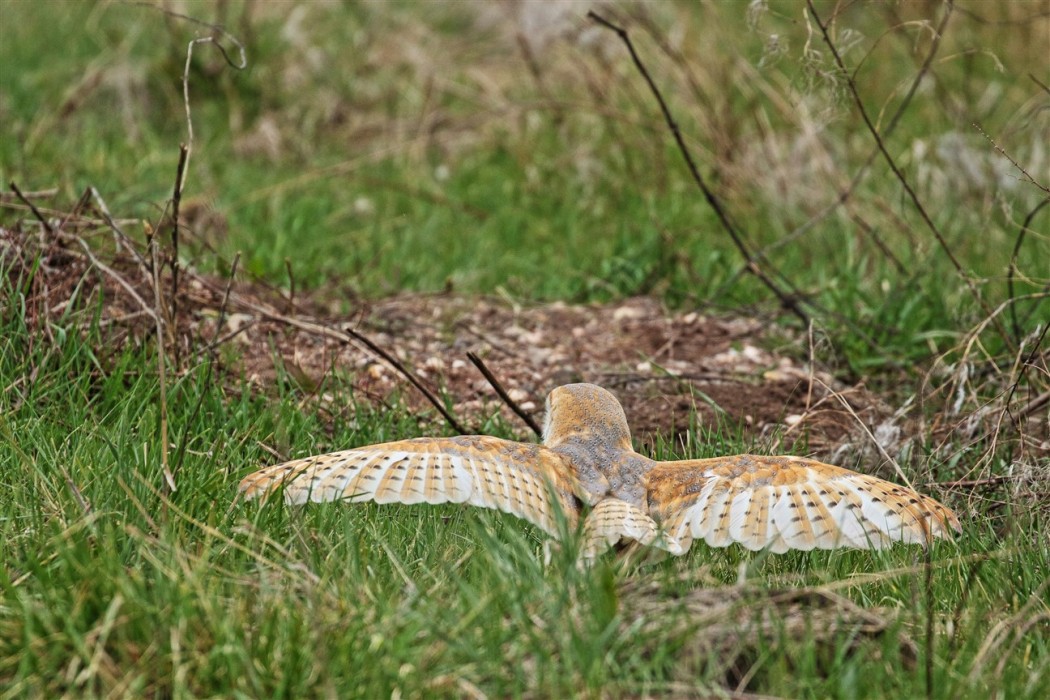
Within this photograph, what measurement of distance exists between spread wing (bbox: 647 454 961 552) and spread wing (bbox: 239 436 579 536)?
329 millimetres

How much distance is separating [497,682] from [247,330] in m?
3.08

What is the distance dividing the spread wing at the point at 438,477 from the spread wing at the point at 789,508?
12.9 inches

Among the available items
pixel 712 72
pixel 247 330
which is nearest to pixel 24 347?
pixel 247 330

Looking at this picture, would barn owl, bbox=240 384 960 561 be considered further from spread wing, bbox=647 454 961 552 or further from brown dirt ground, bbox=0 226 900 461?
brown dirt ground, bbox=0 226 900 461

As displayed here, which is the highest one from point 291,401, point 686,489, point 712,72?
point 712,72

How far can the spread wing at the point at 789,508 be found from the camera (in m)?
3.59

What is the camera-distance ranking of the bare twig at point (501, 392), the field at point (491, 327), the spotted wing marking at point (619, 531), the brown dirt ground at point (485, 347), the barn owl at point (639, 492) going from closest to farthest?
1. the field at point (491, 327)
2. the spotted wing marking at point (619, 531)
3. the barn owl at point (639, 492)
4. the bare twig at point (501, 392)
5. the brown dirt ground at point (485, 347)

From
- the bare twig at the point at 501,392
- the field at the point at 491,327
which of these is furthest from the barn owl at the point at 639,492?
the bare twig at the point at 501,392

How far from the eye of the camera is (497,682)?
9.17 feet

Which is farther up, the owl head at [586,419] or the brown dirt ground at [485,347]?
the owl head at [586,419]

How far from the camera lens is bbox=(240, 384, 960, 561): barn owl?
3.55 metres

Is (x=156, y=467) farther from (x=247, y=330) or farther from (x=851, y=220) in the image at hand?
(x=851, y=220)

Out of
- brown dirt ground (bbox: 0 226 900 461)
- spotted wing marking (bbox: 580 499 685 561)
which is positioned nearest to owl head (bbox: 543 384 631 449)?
spotted wing marking (bbox: 580 499 685 561)

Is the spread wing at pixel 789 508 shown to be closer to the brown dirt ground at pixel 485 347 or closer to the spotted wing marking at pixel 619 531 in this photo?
the spotted wing marking at pixel 619 531
